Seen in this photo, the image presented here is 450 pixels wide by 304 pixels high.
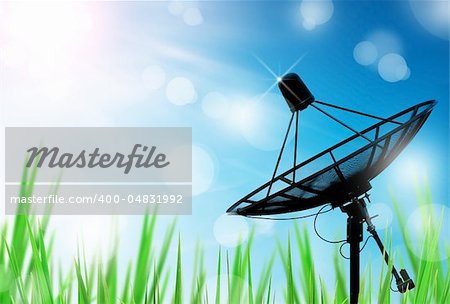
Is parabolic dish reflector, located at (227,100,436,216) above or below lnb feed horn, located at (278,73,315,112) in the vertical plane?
below

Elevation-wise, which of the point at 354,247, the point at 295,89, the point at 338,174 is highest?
the point at 295,89

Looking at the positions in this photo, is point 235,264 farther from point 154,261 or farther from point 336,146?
point 336,146

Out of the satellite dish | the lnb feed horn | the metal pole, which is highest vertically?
the lnb feed horn

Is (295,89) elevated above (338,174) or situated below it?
above

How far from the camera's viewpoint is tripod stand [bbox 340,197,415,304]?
245 centimetres

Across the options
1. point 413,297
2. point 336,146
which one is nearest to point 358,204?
point 336,146

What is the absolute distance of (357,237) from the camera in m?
2.49

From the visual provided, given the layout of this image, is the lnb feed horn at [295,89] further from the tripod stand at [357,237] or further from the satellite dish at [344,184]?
the tripod stand at [357,237]

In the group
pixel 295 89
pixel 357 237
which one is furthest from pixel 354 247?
pixel 295 89

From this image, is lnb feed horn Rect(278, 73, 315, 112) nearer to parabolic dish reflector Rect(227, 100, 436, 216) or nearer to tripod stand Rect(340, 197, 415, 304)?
parabolic dish reflector Rect(227, 100, 436, 216)

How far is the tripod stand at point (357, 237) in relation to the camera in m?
2.45

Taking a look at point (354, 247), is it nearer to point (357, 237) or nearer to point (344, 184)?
point (357, 237)

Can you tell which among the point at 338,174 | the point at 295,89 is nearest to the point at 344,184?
the point at 338,174

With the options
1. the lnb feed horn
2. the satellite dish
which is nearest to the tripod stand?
the satellite dish
